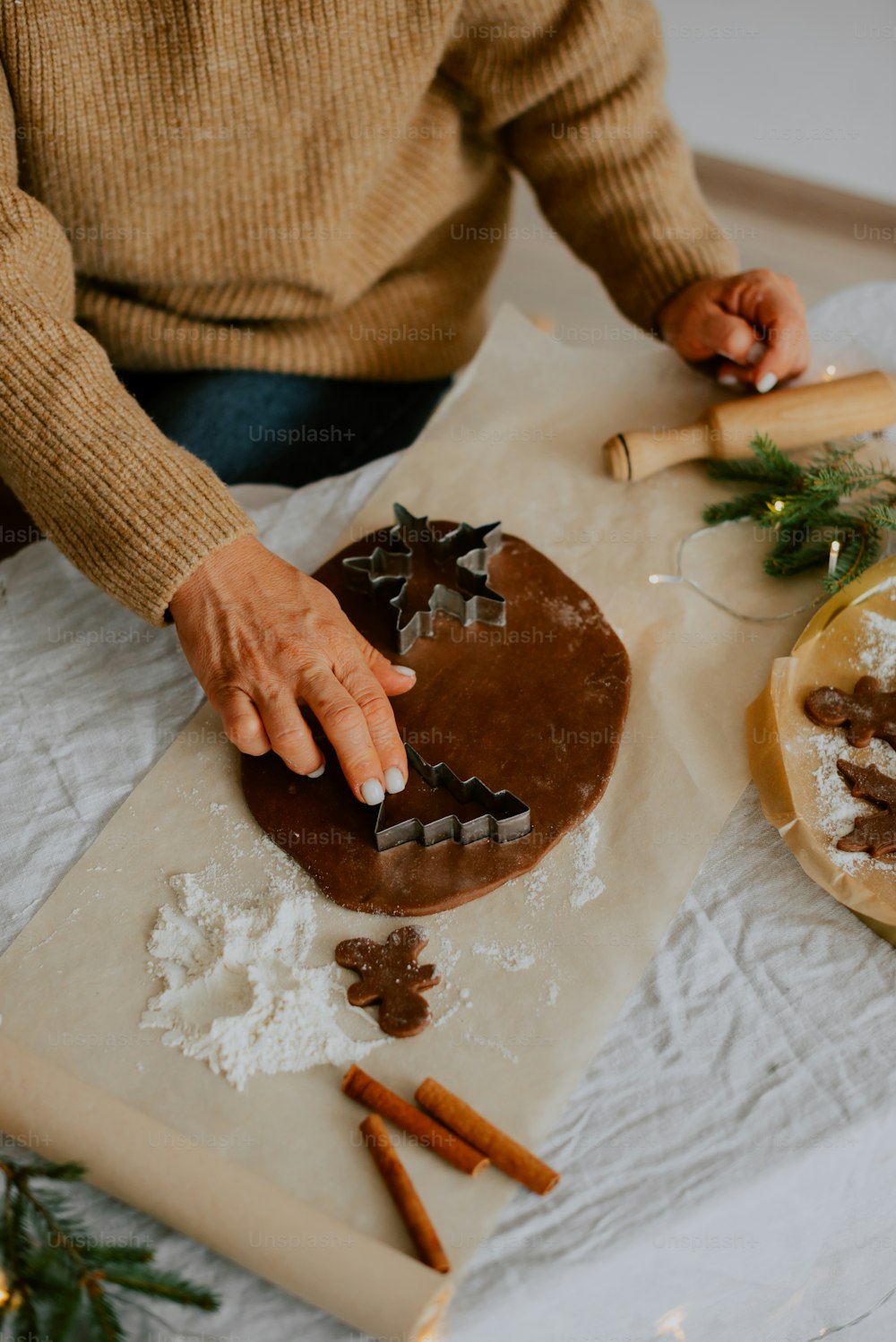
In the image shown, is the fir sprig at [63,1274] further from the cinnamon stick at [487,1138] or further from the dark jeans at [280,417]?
the dark jeans at [280,417]

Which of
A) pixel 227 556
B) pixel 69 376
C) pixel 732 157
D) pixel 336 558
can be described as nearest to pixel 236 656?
pixel 227 556

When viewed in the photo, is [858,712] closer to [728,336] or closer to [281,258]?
[728,336]

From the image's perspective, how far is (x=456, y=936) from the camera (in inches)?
37.0

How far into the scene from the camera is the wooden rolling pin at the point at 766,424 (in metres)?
1.32

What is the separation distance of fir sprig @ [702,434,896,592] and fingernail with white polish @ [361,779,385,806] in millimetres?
591

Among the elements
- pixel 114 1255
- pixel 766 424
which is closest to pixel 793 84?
pixel 766 424

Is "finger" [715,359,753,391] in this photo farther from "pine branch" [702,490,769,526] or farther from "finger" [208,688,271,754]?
"finger" [208,688,271,754]

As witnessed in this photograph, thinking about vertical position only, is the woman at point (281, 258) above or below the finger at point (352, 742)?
above

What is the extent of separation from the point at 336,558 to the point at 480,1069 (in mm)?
658

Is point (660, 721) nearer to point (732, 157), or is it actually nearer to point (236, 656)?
point (236, 656)

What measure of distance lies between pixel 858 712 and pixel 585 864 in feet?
1.11

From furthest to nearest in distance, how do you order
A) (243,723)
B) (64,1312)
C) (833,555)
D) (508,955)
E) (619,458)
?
(619,458), (833,555), (243,723), (508,955), (64,1312)

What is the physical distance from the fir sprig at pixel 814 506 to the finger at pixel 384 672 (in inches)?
19.1

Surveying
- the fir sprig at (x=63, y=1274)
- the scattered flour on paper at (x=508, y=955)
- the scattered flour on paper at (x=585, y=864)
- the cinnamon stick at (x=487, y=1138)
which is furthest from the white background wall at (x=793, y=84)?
the fir sprig at (x=63, y=1274)
